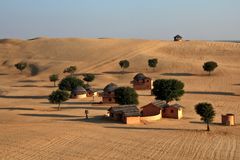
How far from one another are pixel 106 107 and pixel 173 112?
33.6 ft

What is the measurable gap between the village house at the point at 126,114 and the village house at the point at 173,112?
14.7 ft

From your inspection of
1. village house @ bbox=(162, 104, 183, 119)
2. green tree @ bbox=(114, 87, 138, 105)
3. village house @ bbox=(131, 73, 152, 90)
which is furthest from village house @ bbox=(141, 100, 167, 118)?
village house @ bbox=(131, 73, 152, 90)

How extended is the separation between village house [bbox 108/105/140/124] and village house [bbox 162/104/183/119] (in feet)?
14.7

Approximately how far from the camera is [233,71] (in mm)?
83438

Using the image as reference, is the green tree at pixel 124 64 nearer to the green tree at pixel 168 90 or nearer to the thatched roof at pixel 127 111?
the green tree at pixel 168 90

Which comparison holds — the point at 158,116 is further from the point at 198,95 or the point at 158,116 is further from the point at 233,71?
the point at 233,71

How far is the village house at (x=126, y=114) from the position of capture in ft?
141

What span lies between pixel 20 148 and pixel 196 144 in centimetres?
1200

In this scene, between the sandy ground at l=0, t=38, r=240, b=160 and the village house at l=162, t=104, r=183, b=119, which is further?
the village house at l=162, t=104, r=183, b=119

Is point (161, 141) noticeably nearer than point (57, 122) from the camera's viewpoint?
Yes

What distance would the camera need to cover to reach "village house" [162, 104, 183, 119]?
46875 millimetres

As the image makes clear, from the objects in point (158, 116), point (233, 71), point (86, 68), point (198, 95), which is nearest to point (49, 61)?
point (86, 68)

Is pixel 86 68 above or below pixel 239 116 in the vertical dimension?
above

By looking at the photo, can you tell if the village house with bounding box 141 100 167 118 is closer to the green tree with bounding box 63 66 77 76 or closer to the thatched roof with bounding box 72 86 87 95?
the thatched roof with bounding box 72 86 87 95
